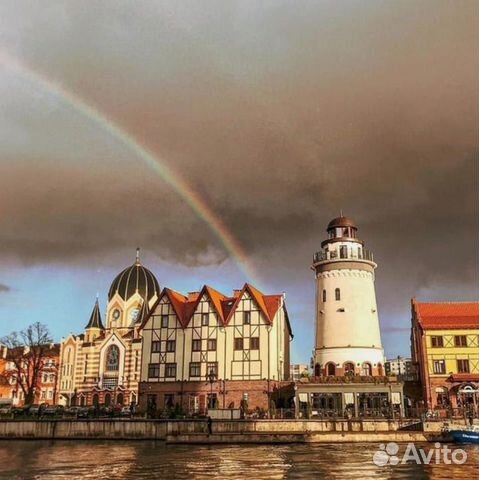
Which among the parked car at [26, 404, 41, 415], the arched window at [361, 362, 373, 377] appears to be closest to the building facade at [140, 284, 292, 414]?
the arched window at [361, 362, 373, 377]

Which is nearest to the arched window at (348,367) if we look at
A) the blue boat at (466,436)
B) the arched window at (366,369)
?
the arched window at (366,369)

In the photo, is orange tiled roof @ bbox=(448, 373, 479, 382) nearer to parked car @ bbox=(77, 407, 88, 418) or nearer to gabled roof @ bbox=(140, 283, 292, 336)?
gabled roof @ bbox=(140, 283, 292, 336)

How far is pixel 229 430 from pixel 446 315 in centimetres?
2689

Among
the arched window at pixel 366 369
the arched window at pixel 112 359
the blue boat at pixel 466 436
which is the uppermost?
the arched window at pixel 112 359

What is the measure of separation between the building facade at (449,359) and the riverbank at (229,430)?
939 cm

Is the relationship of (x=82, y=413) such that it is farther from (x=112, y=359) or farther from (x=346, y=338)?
(x=112, y=359)

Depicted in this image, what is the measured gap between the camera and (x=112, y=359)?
Result: 101 metres


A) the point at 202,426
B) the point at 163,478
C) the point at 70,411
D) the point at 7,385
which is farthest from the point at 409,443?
the point at 7,385

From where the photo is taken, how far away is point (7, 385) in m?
110

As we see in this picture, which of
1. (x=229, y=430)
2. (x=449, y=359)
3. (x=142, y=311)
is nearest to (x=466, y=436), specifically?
(x=449, y=359)

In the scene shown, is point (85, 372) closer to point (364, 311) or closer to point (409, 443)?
point (364, 311)

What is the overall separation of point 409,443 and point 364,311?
64.9 feet

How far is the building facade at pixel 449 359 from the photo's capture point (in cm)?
6059

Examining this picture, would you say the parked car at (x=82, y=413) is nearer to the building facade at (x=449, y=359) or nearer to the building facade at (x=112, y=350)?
the building facade at (x=112, y=350)
